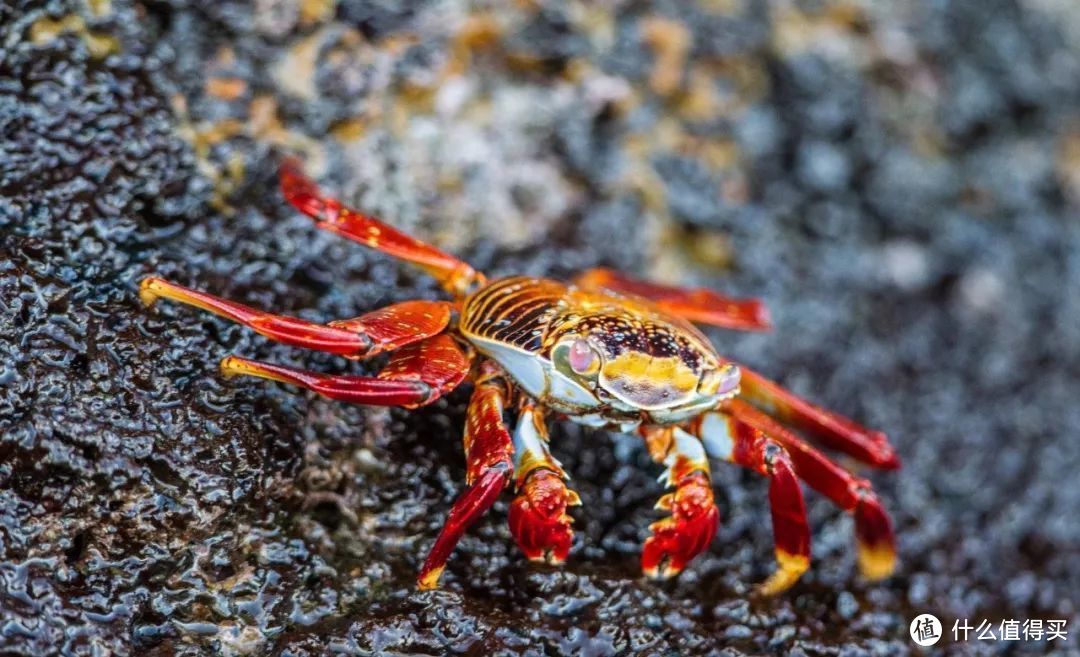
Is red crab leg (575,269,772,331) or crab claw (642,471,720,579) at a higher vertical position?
red crab leg (575,269,772,331)

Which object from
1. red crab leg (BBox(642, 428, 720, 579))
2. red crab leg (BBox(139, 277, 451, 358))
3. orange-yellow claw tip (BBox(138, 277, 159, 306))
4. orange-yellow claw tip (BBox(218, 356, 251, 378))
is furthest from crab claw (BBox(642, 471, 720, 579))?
orange-yellow claw tip (BBox(138, 277, 159, 306))

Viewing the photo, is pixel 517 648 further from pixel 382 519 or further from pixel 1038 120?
pixel 1038 120

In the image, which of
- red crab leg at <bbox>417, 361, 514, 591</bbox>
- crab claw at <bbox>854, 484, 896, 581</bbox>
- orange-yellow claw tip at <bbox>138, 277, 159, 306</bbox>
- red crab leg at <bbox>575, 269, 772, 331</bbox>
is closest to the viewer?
red crab leg at <bbox>417, 361, 514, 591</bbox>

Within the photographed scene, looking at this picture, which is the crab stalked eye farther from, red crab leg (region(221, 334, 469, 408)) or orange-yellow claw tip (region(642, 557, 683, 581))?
orange-yellow claw tip (region(642, 557, 683, 581))

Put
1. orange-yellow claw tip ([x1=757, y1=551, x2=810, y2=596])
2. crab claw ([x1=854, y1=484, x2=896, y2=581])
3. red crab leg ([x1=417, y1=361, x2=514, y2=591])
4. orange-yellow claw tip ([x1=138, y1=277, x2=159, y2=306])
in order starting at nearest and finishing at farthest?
1. red crab leg ([x1=417, y1=361, x2=514, y2=591])
2. orange-yellow claw tip ([x1=138, y1=277, x2=159, y2=306])
3. orange-yellow claw tip ([x1=757, y1=551, x2=810, y2=596])
4. crab claw ([x1=854, y1=484, x2=896, y2=581])

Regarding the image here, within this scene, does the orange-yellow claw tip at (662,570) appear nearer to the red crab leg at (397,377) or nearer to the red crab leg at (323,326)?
the red crab leg at (397,377)

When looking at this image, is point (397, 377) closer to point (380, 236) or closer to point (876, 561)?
point (380, 236)
